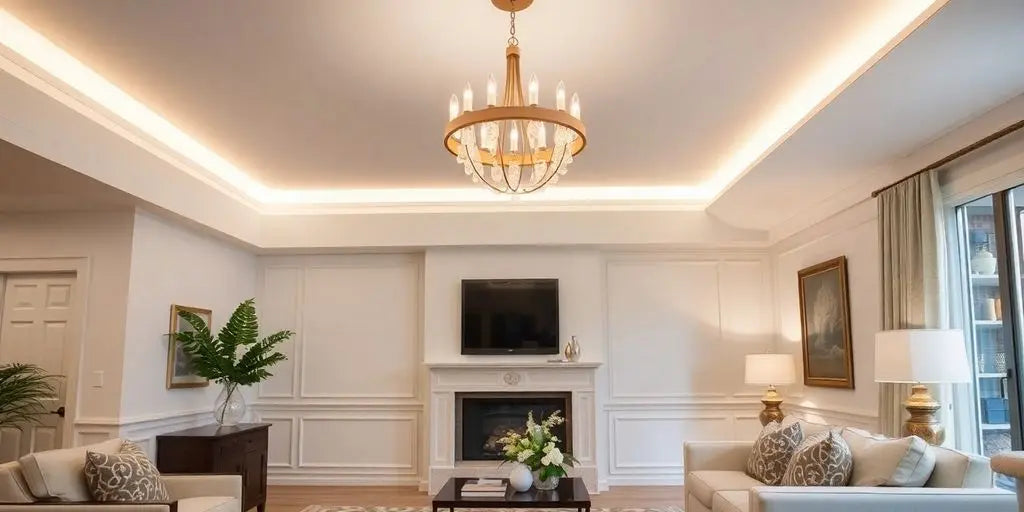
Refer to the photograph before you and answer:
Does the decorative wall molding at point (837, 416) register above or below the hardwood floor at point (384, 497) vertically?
above

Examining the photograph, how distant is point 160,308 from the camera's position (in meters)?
5.73

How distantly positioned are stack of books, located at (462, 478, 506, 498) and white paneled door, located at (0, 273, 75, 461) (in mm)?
3117

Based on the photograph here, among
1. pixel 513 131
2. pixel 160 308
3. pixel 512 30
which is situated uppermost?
pixel 512 30

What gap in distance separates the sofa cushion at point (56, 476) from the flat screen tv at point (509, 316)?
12.7 feet

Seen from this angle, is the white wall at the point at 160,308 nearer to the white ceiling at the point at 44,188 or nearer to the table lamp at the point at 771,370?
the white ceiling at the point at 44,188

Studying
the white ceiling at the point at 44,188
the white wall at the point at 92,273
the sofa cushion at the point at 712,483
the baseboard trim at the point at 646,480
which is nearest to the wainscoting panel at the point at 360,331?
the baseboard trim at the point at 646,480

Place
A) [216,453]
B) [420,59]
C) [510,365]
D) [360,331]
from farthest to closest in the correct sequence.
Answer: [360,331]
[510,365]
[216,453]
[420,59]

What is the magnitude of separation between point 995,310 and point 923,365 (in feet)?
2.53

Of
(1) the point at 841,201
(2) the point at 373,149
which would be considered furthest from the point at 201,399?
(1) the point at 841,201

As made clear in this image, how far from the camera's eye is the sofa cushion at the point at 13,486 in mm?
3484

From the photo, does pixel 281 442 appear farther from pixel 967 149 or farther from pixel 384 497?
pixel 967 149

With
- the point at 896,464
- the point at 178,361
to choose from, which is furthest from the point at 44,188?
the point at 896,464

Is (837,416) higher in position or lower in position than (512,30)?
lower

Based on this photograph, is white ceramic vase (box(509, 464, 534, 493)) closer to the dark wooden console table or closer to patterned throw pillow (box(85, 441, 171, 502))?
patterned throw pillow (box(85, 441, 171, 502))
